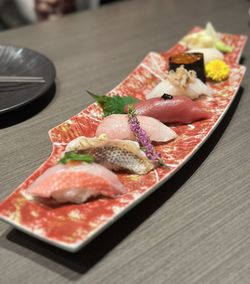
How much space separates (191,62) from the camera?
54.7 inches

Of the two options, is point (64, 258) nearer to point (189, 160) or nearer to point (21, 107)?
point (189, 160)

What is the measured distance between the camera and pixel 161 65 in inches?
61.7

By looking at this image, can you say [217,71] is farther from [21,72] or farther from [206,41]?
[21,72]

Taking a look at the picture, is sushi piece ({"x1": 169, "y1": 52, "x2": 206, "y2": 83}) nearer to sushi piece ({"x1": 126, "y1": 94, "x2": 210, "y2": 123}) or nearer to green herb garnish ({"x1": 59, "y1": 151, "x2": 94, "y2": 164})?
sushi piece ({"x1": 126, "y1": 94, "x2": 210, "y2": 123})

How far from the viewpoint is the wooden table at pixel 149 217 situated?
0.79 meters

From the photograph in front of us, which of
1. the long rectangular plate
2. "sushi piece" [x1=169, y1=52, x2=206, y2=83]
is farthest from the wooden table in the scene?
"sushi piece" [x1=169, y1=52, x2=206, y2=83]

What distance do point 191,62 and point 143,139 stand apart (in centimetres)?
47

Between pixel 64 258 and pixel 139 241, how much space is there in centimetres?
16

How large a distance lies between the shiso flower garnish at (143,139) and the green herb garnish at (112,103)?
10 cm

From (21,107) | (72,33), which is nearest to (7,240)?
(21,107)

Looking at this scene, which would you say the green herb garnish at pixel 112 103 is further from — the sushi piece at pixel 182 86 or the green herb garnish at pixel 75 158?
the green herb garnish at pixel 75 158

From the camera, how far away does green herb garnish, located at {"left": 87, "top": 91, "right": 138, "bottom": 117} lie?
1217mm

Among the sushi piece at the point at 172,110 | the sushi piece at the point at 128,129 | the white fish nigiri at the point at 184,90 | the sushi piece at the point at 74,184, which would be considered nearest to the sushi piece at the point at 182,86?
the white fish nigiri at the point at 184,90

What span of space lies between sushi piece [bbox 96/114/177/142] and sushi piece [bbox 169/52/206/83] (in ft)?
1.19
